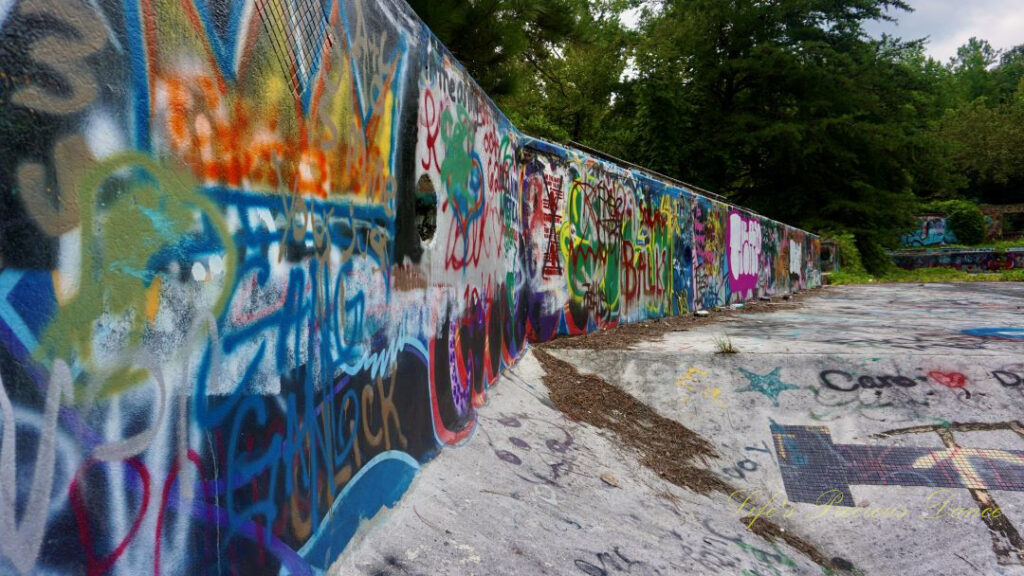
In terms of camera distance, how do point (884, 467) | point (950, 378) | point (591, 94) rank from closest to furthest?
point (884, 467) → point (950, 378) → point (591, 94)

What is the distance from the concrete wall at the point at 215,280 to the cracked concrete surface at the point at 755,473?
407mm

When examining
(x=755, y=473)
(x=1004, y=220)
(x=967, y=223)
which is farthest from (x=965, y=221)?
(x=755, y=473)

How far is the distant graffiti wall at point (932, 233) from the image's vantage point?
40.6m

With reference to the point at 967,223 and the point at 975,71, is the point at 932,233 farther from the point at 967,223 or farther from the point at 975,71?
the point at 975,71

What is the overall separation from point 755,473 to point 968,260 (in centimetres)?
3650

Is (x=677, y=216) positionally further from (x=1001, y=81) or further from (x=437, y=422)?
(x=1001, y=81)

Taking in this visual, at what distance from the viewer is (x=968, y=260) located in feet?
113

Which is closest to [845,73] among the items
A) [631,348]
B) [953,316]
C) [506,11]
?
[953,316]

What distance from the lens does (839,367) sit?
5602 mm

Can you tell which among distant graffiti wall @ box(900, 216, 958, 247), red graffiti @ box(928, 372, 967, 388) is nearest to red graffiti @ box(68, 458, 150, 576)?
red graffiti @ box(928, 372, 967, 388)

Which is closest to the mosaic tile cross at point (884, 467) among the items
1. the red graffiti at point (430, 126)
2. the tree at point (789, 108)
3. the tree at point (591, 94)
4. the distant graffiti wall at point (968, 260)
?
the red graffiti at point (430, 126)

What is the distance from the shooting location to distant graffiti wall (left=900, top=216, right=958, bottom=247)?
4056 cm

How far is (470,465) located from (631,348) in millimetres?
3264

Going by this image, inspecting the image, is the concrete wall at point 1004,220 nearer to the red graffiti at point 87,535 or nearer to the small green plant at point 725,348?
the small green plant at point 725,348
